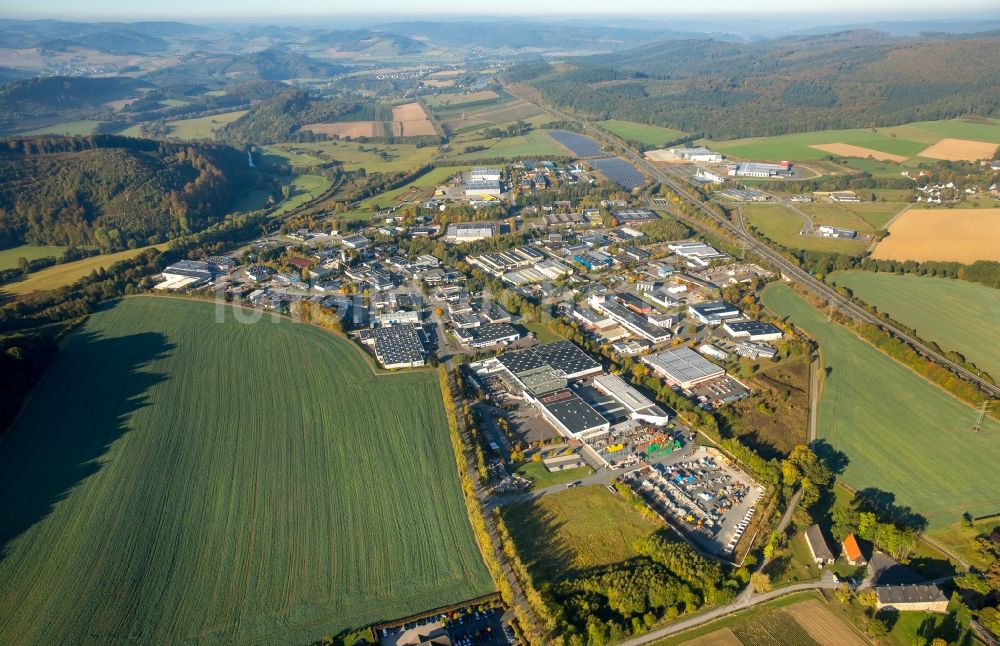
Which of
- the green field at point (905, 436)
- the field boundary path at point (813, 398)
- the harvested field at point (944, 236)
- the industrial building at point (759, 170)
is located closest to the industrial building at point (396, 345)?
the field boundary path at point (813, 398)

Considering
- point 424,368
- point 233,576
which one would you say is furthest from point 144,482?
point 424,368

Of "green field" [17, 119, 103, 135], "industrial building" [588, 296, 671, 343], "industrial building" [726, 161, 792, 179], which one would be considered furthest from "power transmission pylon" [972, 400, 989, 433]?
"green field" [17, 119, 103, 135]

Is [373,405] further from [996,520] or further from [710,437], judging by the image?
[996,520]

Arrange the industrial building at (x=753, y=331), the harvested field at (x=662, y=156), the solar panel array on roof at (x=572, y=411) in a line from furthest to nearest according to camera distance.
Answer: the harvested field at (x=662, y=156)
the industrial building at (x=753, y=331)
the solar panel array on roof at (x=572, y=411)

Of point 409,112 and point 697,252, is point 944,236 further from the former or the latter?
point 409,112

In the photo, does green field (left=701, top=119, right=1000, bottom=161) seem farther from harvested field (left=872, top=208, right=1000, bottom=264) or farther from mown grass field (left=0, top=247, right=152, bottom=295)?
mown grass field (left=0, top=247, right=152, bottom=295)

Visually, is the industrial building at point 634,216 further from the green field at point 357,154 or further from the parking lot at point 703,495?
the parking lot at point 703,495
